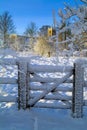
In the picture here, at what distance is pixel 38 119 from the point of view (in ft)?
16.1

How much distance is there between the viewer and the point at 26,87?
515 centimetres

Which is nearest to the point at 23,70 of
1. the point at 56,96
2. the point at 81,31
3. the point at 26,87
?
the point at 26,87

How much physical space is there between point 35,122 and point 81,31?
78.2 inches

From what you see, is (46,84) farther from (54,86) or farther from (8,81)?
(8,81)

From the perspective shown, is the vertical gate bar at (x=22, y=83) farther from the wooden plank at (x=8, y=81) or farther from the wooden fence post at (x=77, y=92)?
the wooden fence post at (x=77, y=92)

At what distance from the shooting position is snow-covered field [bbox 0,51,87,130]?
4594 millimetres

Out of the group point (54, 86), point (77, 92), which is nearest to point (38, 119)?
point (54, 86)

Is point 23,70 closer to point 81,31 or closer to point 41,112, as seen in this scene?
point 41,112

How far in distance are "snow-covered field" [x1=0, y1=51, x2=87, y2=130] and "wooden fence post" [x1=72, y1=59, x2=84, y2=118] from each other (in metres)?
0.13

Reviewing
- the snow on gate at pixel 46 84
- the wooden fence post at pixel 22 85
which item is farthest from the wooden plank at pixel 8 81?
the wooden fence post at pixel 22 85

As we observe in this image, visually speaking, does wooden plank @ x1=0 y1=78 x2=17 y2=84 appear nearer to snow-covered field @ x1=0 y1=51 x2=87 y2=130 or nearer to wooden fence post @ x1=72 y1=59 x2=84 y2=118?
snow-covered field @ x1=0 y1=51 x2=87 y2=130

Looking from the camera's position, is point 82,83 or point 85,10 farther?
point 82,83

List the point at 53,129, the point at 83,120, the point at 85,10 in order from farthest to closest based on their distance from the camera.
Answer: the point at 83,120, the point at 53,129, the point at 85,10

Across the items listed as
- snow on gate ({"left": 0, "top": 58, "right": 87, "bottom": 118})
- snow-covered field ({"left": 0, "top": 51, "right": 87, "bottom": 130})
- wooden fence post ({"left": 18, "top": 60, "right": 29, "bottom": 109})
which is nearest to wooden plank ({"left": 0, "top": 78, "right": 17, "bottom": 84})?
snow on gate ({"left": 0, "top": 58, "right": 87, "bottom": 118})
